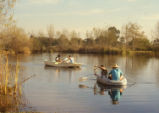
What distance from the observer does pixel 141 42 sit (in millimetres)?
75750

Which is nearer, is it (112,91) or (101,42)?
(112,91)

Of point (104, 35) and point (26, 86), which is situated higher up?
point (104, 35)

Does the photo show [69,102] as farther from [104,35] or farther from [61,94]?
[104,35]

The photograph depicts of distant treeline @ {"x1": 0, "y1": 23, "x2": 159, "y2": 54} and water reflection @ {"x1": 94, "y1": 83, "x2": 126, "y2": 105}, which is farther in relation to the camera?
distant treeline @ {"x1": 0, "y1": 23, "x2": 159, "y2": 54}

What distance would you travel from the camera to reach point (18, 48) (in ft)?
205

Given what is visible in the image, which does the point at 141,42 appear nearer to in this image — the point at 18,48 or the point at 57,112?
the point at 18,48

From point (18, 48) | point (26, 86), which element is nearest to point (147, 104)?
point (26, 86)

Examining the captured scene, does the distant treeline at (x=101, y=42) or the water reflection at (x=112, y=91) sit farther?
the distant treeline at (x=101, y=42)

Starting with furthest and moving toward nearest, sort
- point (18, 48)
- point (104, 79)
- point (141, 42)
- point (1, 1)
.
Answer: point (141, 42) → point (18, 48) → point (104, 79) → point (1, 1)

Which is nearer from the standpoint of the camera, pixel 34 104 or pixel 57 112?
Result: pixel 57 112

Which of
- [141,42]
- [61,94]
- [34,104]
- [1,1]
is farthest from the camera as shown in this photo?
[141,42]

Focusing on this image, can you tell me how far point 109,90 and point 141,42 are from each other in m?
62.7

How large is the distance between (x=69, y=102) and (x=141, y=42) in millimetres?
66605

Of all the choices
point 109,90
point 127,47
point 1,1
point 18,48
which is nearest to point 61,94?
point 109,90
